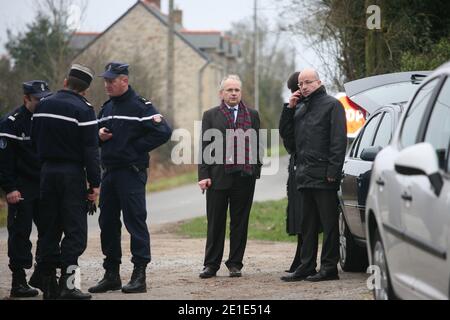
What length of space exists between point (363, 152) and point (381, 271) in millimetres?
2492

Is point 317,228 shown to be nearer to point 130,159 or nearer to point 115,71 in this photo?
point 130,159

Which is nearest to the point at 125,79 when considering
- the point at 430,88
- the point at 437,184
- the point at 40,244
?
the point at 40,244

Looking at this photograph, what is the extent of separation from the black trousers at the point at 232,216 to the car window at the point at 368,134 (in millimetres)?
1239

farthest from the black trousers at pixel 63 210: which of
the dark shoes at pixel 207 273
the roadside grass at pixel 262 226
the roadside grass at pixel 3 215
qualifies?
the roadside grass at pixel 3 215

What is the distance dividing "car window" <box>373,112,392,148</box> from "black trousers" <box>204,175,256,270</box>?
1.55 metres

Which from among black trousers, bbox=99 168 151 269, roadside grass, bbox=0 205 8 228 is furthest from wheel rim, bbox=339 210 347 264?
roadside grass, bbox=0 205 8 228

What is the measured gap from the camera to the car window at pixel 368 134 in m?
11.1

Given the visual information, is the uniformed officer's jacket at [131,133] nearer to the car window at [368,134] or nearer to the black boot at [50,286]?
the black boot at [50,286]

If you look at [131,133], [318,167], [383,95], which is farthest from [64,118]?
[383,95]

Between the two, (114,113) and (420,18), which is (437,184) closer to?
(114,113)

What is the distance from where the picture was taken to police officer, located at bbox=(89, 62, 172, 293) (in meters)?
10.0

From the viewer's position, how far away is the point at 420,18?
19.8 metres

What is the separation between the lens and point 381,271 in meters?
7.61

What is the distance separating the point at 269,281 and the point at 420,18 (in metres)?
10.2
